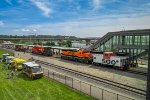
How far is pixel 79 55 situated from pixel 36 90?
30.7 meters

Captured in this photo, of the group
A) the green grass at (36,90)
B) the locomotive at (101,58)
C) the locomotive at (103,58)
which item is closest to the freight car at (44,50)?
the locomotive at (101,58)

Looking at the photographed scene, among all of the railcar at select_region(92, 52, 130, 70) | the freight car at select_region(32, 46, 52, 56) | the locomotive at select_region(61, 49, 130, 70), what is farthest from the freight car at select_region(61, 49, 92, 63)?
the freight car at select_region(32, 46, 52, 56)

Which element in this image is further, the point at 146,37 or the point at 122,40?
the point at 122,40

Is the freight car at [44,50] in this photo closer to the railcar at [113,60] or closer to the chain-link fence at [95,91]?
the railcar at [113,60]

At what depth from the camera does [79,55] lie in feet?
193

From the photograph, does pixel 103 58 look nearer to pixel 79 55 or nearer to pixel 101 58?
pixel 101 58

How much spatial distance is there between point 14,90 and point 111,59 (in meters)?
24.9

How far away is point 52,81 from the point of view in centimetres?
3409

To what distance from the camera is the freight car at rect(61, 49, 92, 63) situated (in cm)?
5612

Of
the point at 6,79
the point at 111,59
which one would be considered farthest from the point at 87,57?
the point at 6,79

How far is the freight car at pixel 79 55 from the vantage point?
56125mm

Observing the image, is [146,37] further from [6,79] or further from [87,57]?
[6,79]

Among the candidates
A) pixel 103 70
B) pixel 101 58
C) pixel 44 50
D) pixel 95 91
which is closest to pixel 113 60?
pixel 103 70

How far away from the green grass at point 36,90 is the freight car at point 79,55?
22.3m
